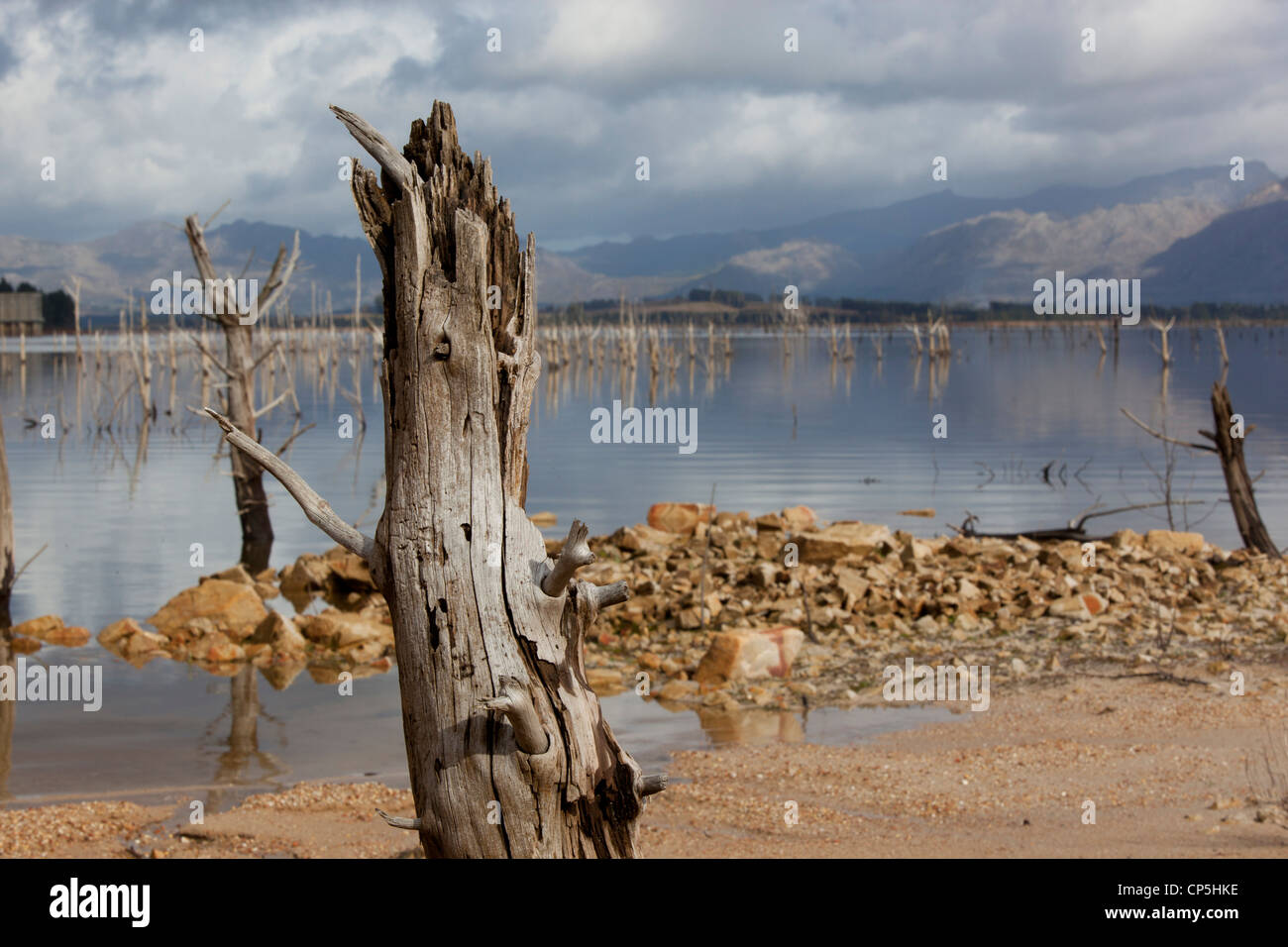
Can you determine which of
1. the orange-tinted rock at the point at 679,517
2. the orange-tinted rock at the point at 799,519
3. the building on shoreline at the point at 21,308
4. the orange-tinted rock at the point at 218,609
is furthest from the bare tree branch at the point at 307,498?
the building on shoreline at the point at 21,308

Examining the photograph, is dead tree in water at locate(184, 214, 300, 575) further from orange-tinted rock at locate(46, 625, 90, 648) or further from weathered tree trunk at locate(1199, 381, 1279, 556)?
weathered tree trunk at locate(1199, 381, 1279, 556)

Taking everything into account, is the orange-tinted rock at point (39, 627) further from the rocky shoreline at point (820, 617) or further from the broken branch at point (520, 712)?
the broken branch at point (520, 712)

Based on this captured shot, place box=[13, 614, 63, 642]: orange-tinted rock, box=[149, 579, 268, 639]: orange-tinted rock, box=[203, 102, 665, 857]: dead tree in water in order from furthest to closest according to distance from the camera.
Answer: box=[13, 614, 63, 642]: orange-tinted rock < box=[149, 579, 268, 639]: orange-tinted rock < box=[203, 102, 665, 857]: dead tree in water

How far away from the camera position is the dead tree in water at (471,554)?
153 inches

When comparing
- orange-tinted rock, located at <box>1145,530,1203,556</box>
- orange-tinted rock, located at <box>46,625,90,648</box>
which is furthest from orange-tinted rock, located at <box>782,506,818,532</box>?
orange-tinted rock, located at <box>46,625,90,648</box>

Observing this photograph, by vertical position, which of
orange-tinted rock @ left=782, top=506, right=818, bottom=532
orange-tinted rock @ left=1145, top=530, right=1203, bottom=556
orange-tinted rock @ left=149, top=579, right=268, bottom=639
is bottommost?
orange-tinted rock @ left=149, top=579, right=268, bottom=639

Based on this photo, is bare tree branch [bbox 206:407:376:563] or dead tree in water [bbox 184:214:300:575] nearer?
bare tree branch [bbox 206:407:376:563]

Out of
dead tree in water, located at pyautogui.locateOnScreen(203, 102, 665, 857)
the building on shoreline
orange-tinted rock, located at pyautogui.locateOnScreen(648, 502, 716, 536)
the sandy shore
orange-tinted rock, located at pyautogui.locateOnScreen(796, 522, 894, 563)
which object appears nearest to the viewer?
dead tree in water, located at pyautogui.locateOnScreen(203, 102, 665, 857)

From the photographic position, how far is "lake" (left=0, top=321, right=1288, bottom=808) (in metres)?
9.06

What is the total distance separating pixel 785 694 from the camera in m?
9.98

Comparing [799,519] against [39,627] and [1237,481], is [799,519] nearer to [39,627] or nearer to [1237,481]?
[1237,481]

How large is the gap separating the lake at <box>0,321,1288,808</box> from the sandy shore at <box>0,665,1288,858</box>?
2.31 ft

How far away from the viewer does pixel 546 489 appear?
25.1 meters

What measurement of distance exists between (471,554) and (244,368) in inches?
513
